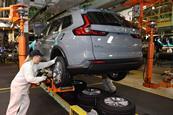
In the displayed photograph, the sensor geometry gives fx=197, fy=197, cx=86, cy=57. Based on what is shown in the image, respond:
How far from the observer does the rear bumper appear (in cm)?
315

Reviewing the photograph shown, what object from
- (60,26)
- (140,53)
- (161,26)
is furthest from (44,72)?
(161,26)

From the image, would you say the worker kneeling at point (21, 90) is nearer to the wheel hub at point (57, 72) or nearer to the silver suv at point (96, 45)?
the silver suv at point (96, 45)

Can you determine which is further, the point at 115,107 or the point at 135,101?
the point at 135,101

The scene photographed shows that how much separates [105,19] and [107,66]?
0.86 m

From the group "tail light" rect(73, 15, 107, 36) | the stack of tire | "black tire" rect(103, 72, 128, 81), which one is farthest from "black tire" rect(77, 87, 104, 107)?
"black tire" rect(103, 72, 128, 81)

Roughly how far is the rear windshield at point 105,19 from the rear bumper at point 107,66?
0.67m

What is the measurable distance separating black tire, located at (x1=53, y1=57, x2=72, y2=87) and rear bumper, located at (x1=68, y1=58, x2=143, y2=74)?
0.76 feet

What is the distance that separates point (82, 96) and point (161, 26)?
8.22m

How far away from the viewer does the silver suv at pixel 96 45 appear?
320cm

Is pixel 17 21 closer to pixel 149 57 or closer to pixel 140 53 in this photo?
pixel 140 53

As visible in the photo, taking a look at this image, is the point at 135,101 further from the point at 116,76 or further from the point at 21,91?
the point at 21,91

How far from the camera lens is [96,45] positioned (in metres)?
3.20

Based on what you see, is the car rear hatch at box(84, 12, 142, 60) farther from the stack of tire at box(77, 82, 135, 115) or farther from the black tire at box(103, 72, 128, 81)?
the black tire at box(103, 72, 128, 81)

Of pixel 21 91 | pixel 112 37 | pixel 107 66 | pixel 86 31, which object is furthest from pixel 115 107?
pixel 21 91
